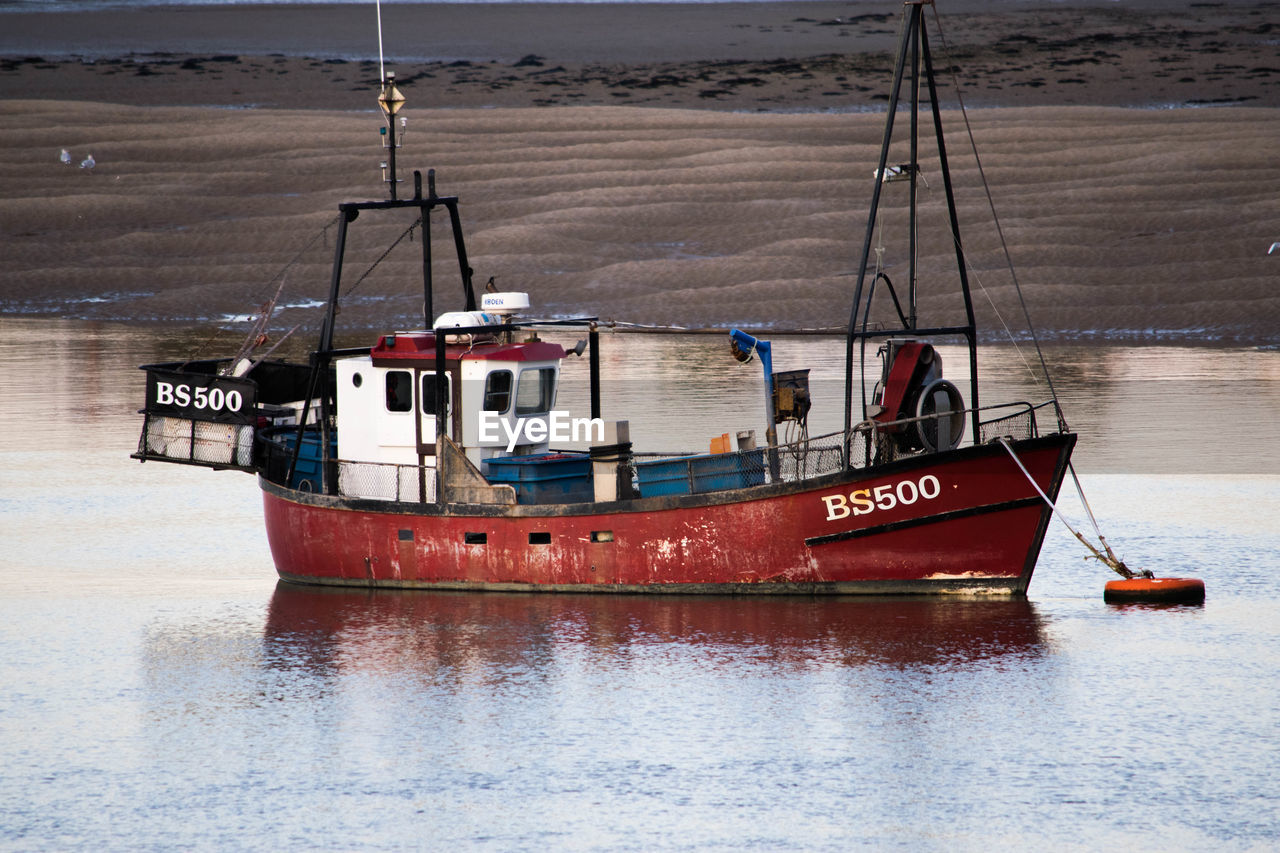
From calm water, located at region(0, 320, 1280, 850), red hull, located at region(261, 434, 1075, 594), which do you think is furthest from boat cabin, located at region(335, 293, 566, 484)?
calm water, located at region(0, 320, 1280, 850)

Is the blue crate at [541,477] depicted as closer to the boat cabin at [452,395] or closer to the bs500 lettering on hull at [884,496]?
the boat cabin at [452,395]

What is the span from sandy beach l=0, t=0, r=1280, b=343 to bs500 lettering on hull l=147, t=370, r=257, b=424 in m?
15.1

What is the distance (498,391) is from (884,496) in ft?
14.2

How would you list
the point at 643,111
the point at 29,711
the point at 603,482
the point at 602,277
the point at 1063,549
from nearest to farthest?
the point at 29,711
the point at 603,482
the point at 1063,549
the point at 602,277
the point at 643,111

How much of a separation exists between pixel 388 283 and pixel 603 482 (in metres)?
33.5

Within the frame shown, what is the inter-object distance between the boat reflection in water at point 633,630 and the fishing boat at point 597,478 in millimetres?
266

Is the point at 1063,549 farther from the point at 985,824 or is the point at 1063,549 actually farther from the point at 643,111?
the point at 643,111

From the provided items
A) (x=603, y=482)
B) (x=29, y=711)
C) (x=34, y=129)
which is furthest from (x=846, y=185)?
(x=29, y=711)

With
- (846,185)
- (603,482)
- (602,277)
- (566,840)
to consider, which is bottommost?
(566,840)

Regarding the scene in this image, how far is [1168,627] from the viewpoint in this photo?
16.6 m

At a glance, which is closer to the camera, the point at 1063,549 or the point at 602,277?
the point at 1063,549

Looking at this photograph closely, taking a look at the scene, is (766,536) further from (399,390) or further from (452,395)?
(399,390)

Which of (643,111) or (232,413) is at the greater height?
(643,111)

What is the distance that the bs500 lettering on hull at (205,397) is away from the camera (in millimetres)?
19125
